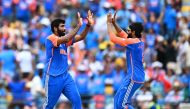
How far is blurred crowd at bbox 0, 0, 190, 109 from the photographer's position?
21.6 m

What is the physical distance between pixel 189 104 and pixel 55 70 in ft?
19.6

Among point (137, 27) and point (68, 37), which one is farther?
point (137, 27)

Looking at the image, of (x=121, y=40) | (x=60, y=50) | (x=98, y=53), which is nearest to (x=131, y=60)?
(x=121, y=40)

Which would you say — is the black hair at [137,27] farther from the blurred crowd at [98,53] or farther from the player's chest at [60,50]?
A: the blurred crowd at [98,53]

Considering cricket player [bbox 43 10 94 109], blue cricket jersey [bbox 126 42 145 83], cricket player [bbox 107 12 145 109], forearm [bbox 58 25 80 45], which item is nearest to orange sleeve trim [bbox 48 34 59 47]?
cricket player [bbox 43 10 94 109]

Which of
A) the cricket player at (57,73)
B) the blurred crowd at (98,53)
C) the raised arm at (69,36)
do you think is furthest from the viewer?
the blurred crowd at (98,53)

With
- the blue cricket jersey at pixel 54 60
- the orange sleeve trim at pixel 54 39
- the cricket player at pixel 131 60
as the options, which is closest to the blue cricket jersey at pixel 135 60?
the cricket player at pixel 131 60

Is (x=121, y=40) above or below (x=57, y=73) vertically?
above

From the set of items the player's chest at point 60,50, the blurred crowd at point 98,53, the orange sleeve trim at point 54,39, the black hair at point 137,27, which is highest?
the black hair at point 137,27

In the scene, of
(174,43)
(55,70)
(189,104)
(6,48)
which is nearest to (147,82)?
(189,104)

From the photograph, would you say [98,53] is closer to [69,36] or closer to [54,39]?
[54,39]

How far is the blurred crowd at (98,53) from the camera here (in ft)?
70.9

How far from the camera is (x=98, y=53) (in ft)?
76.8

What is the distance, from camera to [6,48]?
78.6 ft
